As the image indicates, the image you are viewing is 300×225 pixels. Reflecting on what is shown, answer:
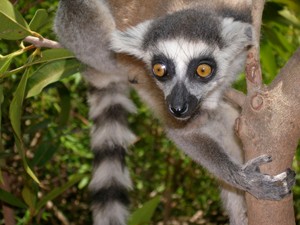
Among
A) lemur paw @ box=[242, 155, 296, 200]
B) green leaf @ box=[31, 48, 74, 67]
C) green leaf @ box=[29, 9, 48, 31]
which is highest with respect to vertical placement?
green leaf @ box=[29, 9, 48, 31]

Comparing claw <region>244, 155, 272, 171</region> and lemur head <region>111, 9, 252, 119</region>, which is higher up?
lemur head <region>111, 9, 252, 119</region>

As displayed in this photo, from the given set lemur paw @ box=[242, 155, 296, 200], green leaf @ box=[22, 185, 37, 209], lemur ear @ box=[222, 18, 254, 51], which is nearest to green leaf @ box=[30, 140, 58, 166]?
green leaf @ box=[22, 185, 37, 209]

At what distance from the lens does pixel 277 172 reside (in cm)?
190

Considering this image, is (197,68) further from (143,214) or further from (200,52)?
(143,214)

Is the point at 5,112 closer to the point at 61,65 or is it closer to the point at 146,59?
the point at 61,65

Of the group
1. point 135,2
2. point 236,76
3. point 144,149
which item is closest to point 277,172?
point 236,76

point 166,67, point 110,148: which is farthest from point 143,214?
point 166,67

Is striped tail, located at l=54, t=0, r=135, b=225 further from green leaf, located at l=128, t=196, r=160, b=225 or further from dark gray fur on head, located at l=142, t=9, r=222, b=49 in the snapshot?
dark gray fur on head, located at l=142, t=9, r=222, b=49

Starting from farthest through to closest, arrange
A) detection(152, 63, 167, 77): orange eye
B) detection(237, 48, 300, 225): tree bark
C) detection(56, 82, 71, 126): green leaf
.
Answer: detection(56, 82, 71, 126): green leaf < detection(152, 63, 167, 77): orange eye < detection(237, 48, 300, 225): tree bark

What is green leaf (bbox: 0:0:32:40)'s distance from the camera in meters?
2.22

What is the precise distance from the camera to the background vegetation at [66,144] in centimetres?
263

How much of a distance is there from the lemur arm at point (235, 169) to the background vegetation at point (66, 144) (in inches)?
22.8

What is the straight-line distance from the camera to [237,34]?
7.61ft

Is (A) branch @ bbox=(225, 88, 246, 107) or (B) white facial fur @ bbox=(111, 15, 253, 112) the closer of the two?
(A) branch @ bbox=(225, 88, 246, 107)
